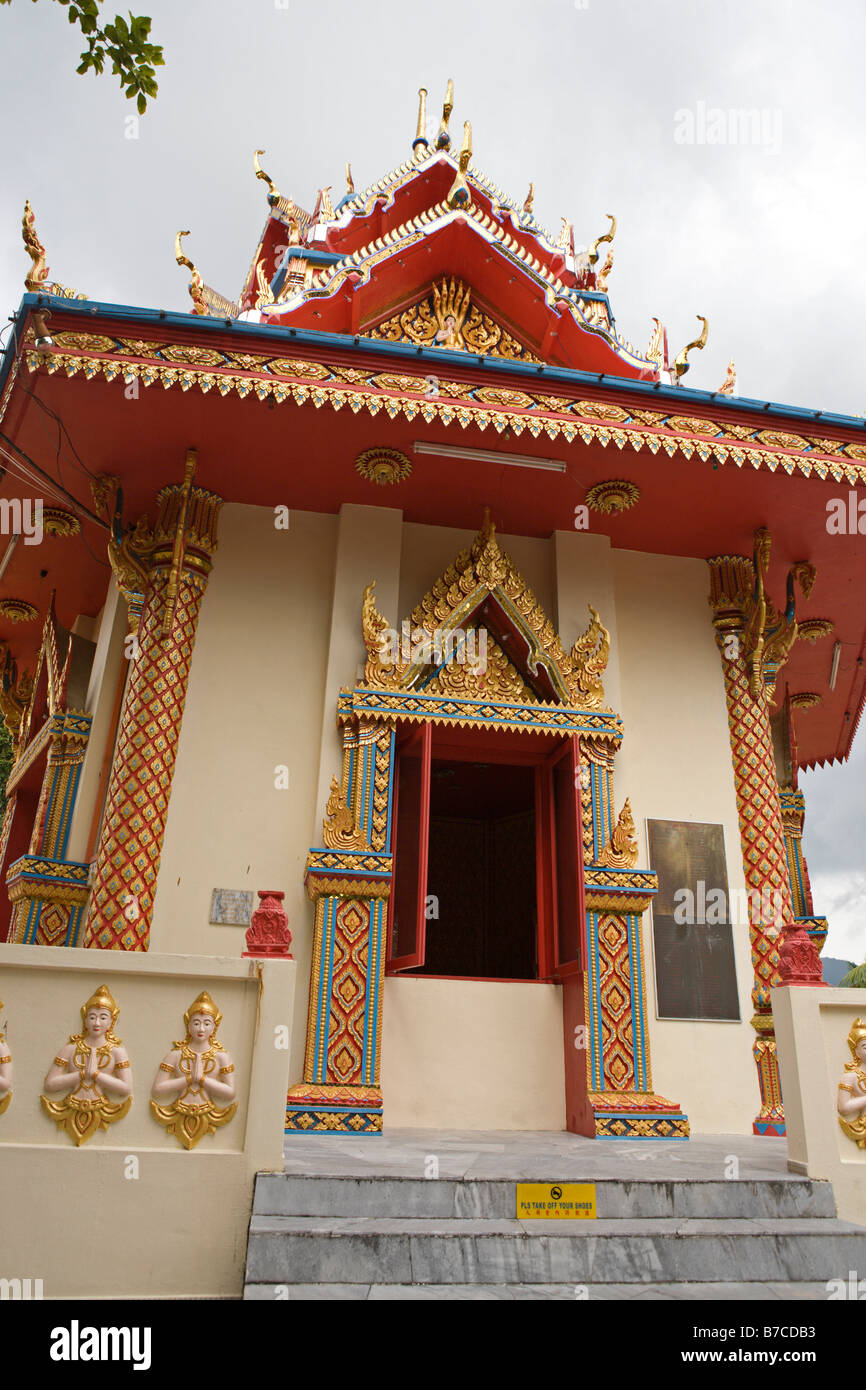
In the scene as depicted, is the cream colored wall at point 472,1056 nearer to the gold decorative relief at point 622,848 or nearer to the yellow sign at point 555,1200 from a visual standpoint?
the gold decorative relief at point 622,848

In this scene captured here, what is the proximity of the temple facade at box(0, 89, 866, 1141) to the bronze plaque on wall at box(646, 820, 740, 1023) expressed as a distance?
0.07ft

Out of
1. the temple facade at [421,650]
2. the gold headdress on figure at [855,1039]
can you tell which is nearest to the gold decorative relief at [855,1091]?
the gold headdress on figure at [855,1039]

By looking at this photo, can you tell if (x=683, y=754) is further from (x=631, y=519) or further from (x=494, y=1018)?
(x=494, y=1018)

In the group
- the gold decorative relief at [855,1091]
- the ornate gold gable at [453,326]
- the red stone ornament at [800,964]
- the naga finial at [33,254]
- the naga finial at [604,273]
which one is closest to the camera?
the gold decorative relief at [855,1091]

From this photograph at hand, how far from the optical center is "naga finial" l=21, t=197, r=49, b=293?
5.75 metres

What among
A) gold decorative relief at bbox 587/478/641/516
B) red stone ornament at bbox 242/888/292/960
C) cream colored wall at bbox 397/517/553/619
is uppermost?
gold decorative relief at bbox 587/478/641/516

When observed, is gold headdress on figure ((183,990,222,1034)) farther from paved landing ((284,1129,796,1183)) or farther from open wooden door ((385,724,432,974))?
open wooden door ((385,724,432,974))

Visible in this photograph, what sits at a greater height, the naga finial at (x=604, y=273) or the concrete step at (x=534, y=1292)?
the naga finial at (x=604, y=273)

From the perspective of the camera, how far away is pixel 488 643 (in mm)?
7035

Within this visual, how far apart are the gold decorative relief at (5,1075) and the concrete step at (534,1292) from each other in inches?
47.4

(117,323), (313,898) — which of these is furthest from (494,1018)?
(117,323)

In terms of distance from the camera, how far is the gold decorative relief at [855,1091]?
173 inches

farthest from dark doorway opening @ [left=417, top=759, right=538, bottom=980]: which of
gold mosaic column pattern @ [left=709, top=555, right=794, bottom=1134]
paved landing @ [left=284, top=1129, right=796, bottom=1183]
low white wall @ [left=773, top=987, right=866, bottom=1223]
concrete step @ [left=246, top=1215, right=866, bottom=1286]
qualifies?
concrete step @ [left=246, top=1215, right=866, bottom=1286]

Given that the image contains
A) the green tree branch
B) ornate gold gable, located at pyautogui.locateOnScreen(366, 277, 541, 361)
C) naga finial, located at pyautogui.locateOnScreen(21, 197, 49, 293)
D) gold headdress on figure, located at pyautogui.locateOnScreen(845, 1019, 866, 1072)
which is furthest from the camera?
ornate gold gable, located at pyautogui.locateOnScreen(366, 277, 541, 361)
